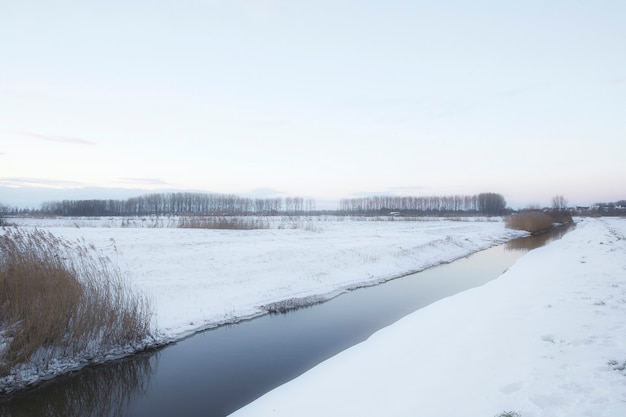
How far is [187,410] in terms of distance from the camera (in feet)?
20.1

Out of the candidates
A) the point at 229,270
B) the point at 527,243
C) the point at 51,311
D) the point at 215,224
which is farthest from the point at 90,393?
the point at 527,243

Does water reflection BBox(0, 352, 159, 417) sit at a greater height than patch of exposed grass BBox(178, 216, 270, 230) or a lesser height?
lesser

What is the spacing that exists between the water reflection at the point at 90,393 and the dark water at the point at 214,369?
0.05ft

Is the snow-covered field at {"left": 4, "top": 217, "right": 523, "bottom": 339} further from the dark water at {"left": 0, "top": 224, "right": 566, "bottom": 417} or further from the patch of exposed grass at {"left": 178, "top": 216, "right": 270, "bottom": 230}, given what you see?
the patch of exposed grass at {"left": 178, "top": 216, "right": 270, "bottom": 230}

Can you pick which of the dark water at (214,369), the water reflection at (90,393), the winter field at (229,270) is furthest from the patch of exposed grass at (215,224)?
the water reflection at (90,393)

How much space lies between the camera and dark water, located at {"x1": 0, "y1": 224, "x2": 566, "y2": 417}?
246 inches

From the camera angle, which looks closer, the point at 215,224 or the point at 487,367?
the point at 487,367

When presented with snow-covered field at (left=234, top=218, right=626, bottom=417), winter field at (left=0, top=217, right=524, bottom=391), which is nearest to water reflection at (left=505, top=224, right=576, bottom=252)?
winter field at (left=0, top=217, right=524, bottom=391)

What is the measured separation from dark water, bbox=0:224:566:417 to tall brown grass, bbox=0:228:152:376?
62cm

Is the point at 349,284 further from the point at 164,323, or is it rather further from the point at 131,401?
the point at 131,401

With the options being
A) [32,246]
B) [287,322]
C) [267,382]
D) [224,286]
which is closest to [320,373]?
[267,382]

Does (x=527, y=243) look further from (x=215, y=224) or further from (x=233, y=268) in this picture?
(x=233, y=268)

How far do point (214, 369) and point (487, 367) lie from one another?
5.24 metres

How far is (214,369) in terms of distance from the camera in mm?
7645
